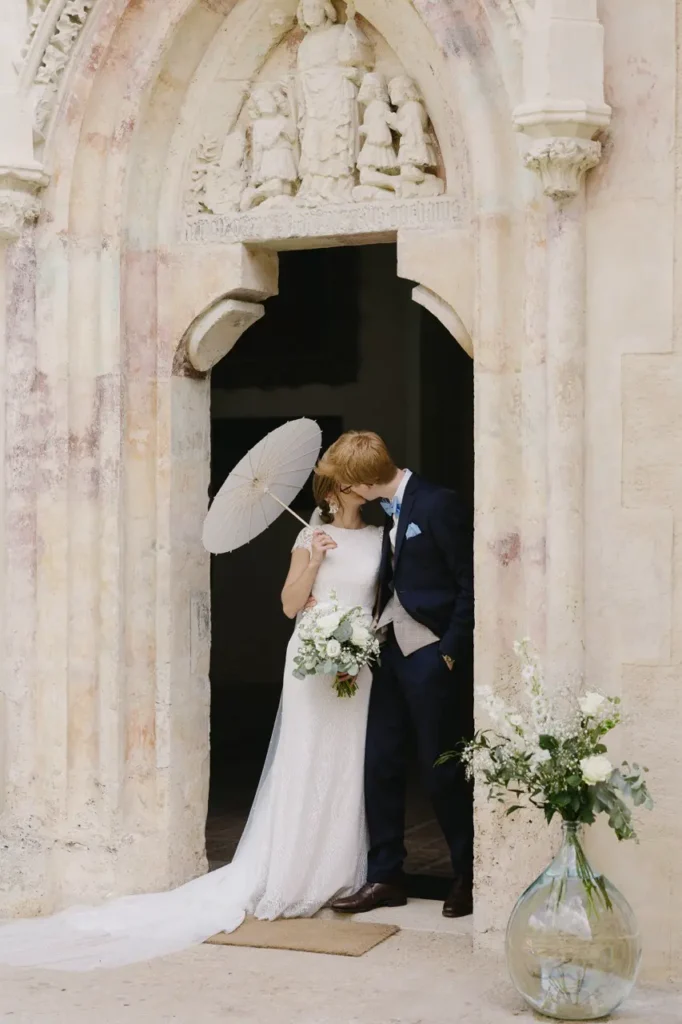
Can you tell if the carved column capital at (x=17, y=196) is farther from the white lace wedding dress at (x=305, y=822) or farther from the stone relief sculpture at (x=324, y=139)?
the white lace wedding dress at (x=305, y=822)

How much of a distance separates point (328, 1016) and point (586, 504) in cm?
189

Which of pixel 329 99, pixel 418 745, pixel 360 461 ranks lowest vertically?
pixel 418 745

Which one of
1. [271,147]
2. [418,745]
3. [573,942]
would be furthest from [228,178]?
[573,942]

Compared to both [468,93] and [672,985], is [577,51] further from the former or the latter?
[672,985]

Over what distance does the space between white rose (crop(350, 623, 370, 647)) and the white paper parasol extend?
1.54 ft

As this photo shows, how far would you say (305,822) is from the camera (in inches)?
265

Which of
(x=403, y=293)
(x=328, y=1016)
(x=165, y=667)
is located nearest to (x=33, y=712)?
(x=165, y=667)

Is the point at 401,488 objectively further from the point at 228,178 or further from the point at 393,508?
the point at 228,178

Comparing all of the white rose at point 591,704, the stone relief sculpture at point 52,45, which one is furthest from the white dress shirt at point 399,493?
the stone relief sculpture at point 52,45

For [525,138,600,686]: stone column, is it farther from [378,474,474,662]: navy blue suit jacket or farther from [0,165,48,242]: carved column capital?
[0,165,48,242]: carved column capital

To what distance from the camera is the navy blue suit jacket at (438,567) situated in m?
6.51

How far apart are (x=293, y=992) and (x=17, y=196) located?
10.4 feet

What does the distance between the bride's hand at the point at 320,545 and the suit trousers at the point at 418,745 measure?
1.37ft

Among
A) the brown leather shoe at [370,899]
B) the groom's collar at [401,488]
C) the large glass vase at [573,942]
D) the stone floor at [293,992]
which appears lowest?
the stone floor at [293,992]
